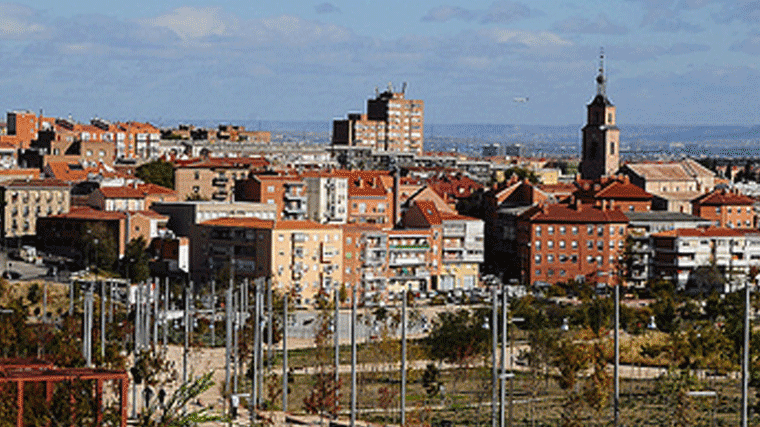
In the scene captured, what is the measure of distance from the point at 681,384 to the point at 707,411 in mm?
2319

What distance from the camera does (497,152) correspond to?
18588 centimetres

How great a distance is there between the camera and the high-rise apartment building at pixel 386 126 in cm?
11038

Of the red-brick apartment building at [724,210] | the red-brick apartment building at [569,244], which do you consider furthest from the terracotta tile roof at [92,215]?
the red-brick apartment building at [724,210]

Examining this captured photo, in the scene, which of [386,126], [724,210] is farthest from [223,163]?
[386,126]

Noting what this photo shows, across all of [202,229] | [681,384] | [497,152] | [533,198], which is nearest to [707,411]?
[681,384]

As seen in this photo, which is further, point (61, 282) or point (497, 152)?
point (497, 152)

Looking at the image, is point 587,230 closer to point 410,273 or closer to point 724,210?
point 410,273

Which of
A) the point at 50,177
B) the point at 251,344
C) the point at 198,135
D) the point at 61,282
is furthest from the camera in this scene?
the point at 198,135

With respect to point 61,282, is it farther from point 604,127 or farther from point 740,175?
point 740,175

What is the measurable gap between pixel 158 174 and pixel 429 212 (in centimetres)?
1479

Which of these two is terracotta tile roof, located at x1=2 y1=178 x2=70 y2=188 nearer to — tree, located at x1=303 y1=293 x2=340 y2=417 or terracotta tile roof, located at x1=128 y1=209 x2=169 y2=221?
terracotta tile roof, located at x1=128 y1=209 x2=169 y2=221

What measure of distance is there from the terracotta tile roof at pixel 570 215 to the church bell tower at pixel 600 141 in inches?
964

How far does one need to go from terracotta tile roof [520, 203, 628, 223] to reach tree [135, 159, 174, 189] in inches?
662

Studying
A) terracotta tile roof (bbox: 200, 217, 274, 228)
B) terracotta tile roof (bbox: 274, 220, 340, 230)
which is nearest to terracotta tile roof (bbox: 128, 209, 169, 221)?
terracotta tile roof (bbox: 200, 217, 274, 228)
